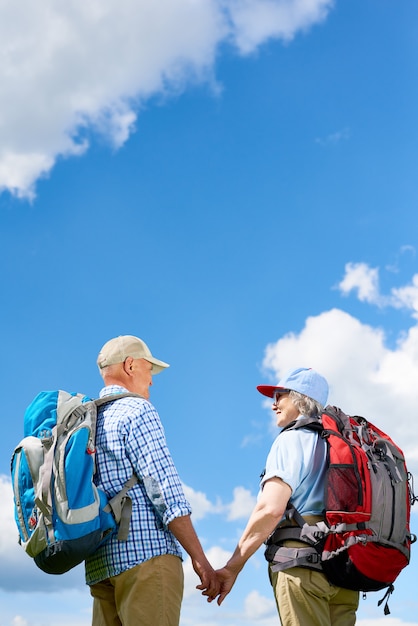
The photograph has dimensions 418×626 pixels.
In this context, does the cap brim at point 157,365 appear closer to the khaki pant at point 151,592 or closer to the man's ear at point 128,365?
the man's ear at point 128,365

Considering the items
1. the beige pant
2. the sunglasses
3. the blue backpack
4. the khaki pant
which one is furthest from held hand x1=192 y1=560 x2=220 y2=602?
the sunglasses

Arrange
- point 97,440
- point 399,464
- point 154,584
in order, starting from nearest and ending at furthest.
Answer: point 154,584
point 97,440
point 399,464

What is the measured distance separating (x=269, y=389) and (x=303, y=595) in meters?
1.81

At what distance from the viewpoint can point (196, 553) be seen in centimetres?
540

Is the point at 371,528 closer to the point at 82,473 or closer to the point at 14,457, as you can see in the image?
the point at 82,473

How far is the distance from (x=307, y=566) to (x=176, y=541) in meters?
1.12

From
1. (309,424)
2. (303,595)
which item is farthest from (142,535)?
(309,424)

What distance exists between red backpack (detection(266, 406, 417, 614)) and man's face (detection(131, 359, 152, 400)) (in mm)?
1310

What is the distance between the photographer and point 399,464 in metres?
6.36

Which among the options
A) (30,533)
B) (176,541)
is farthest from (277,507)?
(30,533)

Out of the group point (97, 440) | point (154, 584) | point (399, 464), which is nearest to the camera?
point (154, 584)

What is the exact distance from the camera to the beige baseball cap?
20.2 feet

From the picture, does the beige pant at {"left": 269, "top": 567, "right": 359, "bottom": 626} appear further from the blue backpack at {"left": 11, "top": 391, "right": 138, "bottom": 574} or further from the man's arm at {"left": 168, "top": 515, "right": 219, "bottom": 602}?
the blue backpack at {"left": 11, "top": 391, "right": 138, "bottom": 574}

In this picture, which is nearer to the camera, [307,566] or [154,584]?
[154,584]
